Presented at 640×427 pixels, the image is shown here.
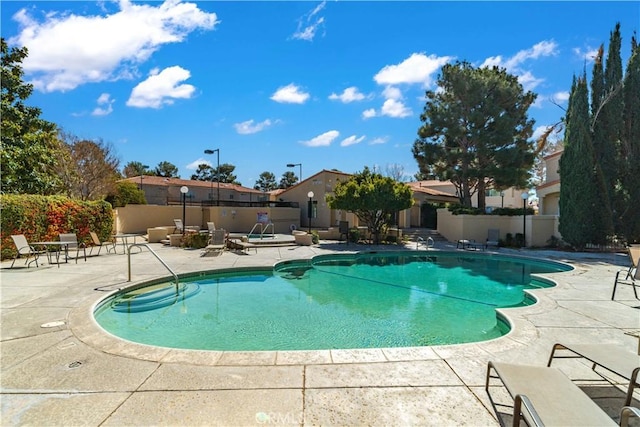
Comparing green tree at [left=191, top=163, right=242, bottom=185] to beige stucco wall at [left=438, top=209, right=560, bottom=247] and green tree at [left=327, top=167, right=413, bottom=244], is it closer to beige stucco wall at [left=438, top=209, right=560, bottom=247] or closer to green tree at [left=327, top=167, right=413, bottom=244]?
green tree at [left=327, top=167, right=413, bottom=244]

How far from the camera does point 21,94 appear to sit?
16.1m

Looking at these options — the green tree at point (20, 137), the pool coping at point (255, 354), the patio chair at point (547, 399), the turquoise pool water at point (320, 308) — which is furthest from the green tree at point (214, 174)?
the patio chair at point (547, 399)

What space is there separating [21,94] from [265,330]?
61.8 feet

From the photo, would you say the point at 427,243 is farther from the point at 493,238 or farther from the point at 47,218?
the point at 47,218

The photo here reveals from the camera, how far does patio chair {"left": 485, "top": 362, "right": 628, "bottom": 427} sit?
6.88 ft

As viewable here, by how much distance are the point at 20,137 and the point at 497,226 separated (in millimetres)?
26285

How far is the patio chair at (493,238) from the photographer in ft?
58.5

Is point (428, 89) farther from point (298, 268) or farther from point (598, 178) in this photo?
point (298, 268)

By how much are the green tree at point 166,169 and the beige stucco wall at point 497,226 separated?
4953cm

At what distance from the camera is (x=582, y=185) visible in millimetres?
16141

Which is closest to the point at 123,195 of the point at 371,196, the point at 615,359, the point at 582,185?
the point at 371,196

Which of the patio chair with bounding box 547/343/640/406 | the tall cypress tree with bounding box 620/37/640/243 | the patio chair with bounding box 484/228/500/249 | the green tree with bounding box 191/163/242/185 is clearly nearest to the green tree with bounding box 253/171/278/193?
the green tree with bounding box 191/163/242/185

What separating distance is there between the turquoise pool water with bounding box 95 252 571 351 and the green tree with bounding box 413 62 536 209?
39.2ft

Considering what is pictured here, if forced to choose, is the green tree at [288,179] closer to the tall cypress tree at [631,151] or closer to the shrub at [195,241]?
the shrub at [195,241]
